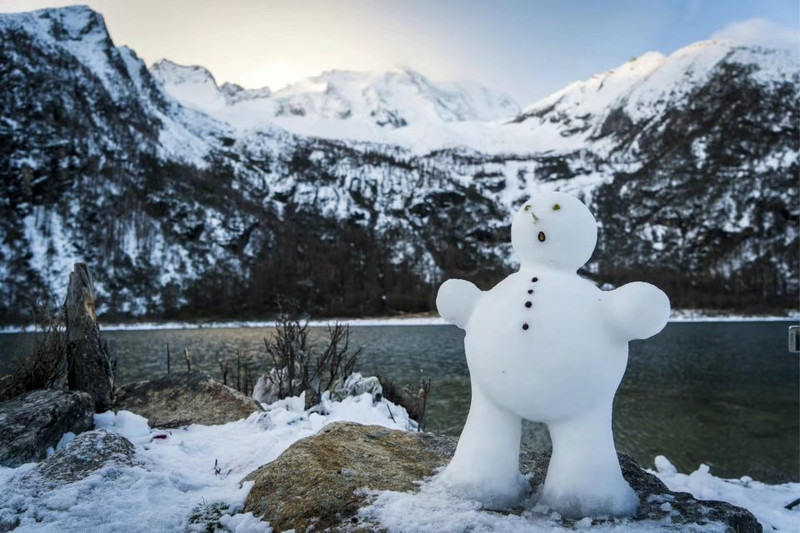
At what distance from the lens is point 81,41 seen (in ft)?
437

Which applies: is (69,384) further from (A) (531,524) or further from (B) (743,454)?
(B) (743,454)

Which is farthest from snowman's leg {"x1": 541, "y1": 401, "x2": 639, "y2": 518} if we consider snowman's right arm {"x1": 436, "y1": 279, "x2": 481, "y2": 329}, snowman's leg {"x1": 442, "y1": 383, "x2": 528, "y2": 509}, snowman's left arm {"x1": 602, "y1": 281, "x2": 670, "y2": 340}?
snowman's right arm {"x1": 436, "y1": 279, "x2": 481, "y2": 329}

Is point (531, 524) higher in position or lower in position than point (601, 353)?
lower

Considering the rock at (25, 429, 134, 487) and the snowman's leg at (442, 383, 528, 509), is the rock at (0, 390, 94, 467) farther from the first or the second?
the snowman's leg at (442, 383, 528, 509)

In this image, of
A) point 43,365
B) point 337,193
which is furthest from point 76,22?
point 43,365

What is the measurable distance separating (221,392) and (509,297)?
546cm

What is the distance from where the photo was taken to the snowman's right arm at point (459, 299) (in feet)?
11.3

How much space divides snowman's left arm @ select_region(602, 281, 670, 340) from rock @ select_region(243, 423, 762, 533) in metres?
1.09

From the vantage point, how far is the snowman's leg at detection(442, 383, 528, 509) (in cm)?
299

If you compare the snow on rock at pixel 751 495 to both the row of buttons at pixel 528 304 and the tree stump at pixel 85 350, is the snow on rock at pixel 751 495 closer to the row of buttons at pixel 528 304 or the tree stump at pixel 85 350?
the row of buttons at pixel 528 304

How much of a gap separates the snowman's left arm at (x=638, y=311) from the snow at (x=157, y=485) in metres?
2.41

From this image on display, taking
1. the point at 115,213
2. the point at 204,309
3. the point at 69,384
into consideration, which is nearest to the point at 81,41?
the point at 115,213

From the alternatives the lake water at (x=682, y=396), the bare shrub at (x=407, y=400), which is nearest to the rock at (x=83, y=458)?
the lake water at (x=682, y=396)

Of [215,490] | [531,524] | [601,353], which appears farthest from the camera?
[215,490]
